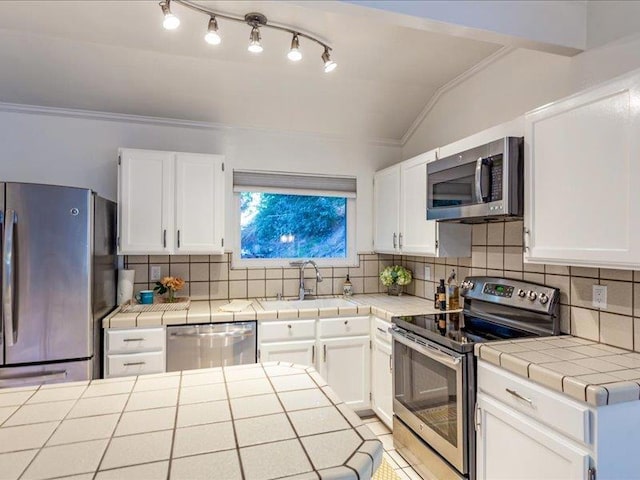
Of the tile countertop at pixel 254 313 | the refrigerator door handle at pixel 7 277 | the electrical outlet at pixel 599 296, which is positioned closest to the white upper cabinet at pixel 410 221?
the tile countertop at pixel 254 313

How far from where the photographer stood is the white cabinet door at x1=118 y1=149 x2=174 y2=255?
269 centimetres

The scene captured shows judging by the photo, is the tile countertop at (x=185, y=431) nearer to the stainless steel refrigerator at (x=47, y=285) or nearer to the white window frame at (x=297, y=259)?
the stainless steel refrigerator at (x=47, y=285)

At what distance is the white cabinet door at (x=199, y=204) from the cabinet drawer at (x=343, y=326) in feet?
3.19

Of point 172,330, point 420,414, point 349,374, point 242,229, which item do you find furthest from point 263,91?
point 420,414

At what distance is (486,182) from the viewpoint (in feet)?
6.53

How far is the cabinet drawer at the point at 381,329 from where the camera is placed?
2631 mm

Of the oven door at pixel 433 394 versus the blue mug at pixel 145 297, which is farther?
the blue mug at pixel 145 297

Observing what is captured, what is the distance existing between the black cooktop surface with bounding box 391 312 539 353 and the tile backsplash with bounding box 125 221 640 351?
0.99 feet

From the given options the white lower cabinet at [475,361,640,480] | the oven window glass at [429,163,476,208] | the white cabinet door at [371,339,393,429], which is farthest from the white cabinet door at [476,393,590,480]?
the oven window glass at [429,163,476,208]

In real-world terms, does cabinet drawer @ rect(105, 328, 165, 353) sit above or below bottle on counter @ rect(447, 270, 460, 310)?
below

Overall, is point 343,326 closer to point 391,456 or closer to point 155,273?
point 391,456

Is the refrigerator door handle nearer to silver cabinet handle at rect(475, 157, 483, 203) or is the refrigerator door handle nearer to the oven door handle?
the oven door handle

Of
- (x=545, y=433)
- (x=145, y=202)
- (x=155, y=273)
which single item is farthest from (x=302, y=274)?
(x=545, y=433)

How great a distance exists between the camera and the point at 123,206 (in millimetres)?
2684
